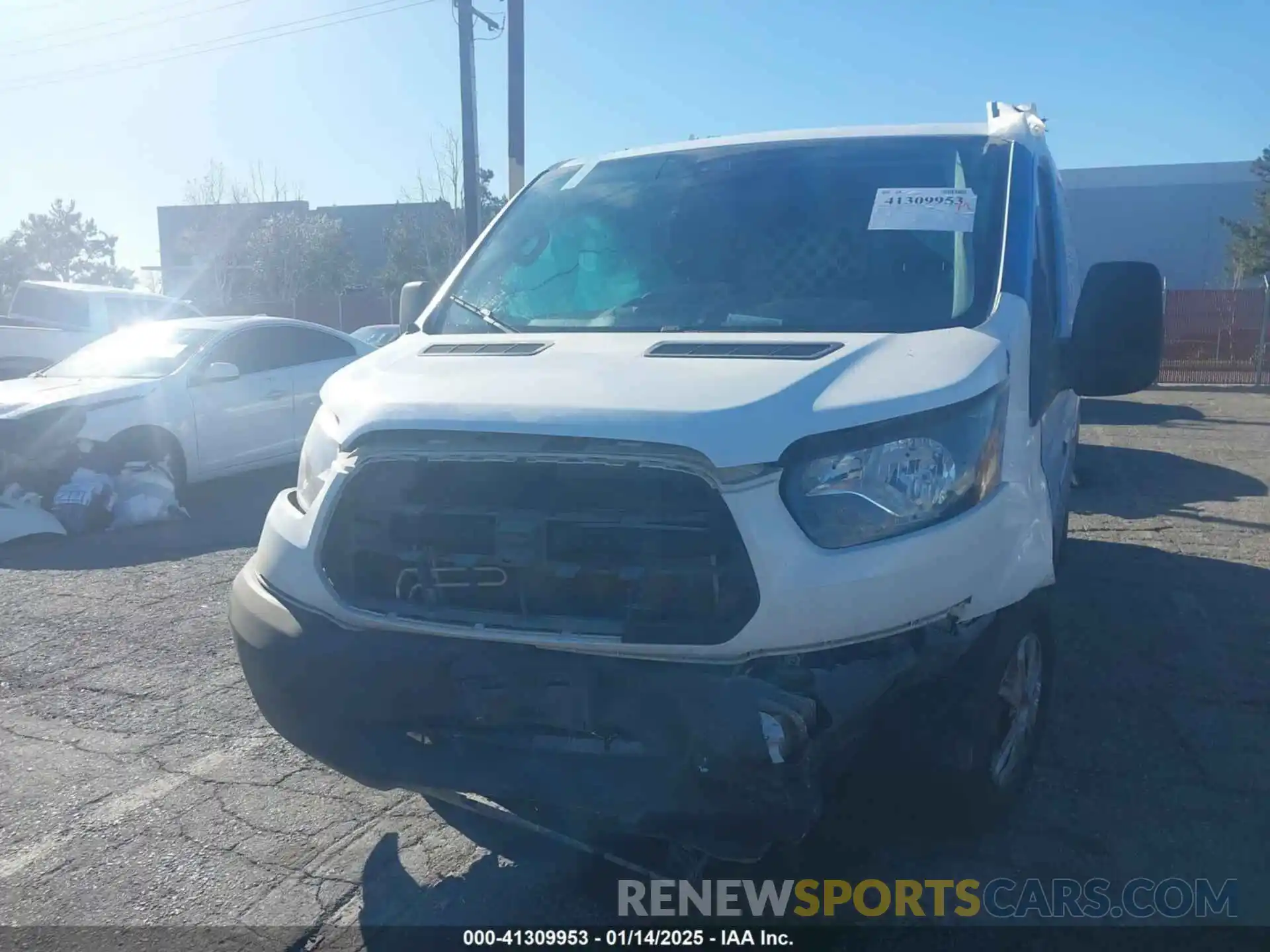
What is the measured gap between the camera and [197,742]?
4234mm

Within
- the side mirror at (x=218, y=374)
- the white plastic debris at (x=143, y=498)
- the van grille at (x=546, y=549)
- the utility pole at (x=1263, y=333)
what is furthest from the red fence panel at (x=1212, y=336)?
the van grille at (x=546, y=549)

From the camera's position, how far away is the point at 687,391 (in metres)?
2.67

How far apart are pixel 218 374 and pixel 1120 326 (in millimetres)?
7187

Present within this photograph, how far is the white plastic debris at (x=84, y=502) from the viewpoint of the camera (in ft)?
25.8

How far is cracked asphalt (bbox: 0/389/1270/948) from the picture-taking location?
3137 millimetres

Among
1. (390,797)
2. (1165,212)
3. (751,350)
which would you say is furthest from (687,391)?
(1165,212)

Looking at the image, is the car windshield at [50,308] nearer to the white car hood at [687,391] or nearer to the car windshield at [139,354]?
the car windshield at [139,354]

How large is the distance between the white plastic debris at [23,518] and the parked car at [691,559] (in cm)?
527

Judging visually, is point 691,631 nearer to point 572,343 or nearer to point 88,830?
point 572,343

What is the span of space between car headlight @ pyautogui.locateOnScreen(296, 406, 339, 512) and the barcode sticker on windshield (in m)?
1.79

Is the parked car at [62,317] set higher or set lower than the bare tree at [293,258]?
lower

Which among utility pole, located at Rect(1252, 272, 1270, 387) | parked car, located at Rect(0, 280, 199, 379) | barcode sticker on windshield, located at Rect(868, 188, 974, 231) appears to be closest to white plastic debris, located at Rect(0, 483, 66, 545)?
barcode sticker on windshield, located at Rect(868, 188, 974, 231)

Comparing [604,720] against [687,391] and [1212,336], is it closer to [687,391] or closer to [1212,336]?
[687,391]

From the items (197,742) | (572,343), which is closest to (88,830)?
(197,742)
